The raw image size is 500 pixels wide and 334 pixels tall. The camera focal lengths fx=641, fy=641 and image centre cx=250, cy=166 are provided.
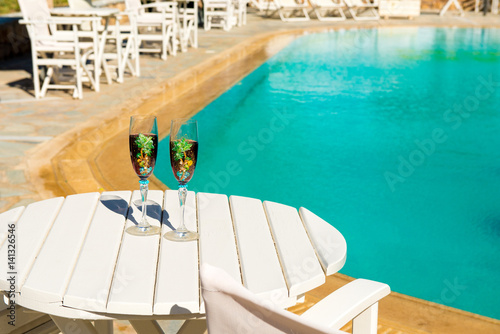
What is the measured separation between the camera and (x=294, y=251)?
161 cm

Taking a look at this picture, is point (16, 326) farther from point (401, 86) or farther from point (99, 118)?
point (401, 86)

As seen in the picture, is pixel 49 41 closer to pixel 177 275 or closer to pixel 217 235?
pixel 217 235

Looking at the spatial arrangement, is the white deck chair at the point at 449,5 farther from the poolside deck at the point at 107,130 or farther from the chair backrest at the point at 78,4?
A: the chair backrest at the point at 78,4

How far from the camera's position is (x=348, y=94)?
793cm

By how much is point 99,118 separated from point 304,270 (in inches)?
170

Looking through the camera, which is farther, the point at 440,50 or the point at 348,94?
the point at 440,50

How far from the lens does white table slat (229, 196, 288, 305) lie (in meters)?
1.42

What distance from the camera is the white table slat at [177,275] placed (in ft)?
4.41

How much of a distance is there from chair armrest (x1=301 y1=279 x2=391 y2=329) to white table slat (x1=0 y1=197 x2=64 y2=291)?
0.65 meters

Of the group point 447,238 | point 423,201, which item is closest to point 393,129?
point 423,201

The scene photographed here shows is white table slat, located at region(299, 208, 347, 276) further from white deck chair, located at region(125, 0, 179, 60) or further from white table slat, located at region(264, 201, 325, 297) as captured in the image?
white deck chair, located at region(125, 0, 179, 60)
